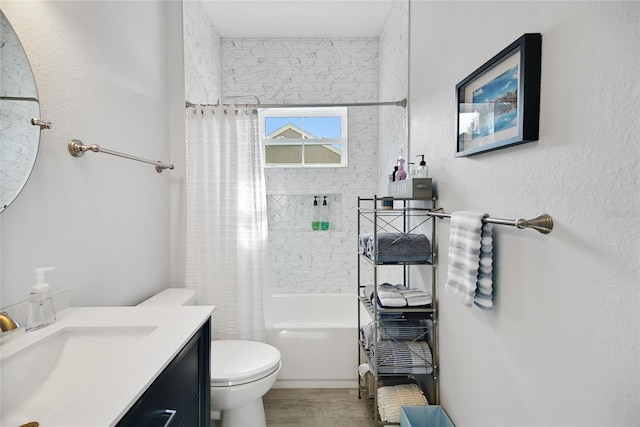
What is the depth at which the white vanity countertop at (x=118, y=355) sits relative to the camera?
629 mm

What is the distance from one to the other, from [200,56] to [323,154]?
4.34 feet

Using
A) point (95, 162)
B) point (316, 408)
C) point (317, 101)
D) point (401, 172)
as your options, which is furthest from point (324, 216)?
point (95, 162)

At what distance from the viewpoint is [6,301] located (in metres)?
1.03

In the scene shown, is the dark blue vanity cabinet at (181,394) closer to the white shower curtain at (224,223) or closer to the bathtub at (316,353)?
the white shower curtain at (224,223)

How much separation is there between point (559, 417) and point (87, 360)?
135 centimetres

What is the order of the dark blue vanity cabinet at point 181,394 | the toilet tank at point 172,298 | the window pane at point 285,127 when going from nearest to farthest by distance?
the dark blue vanity cabinet at point 181,394, the toilet tank at point 172,298, the window pane at point 285,127

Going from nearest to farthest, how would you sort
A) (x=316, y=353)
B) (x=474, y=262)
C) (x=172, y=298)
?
(x=474, y=262), (x=172, y=298), (x=316, y=353)

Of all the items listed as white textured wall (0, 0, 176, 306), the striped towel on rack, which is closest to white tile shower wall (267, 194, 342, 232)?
white textured wall (0, 0, 176, 306)

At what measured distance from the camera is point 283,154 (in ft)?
10.7

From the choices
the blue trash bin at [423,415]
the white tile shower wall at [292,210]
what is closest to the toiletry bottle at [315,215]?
the white tile shower wall at [292,210]

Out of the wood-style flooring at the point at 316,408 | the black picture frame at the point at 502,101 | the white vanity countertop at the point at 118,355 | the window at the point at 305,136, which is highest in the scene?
the window at the point at 305,136

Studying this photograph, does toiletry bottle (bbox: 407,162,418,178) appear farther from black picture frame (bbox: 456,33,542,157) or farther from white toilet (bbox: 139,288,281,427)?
white toilet (bbox: 139,288,281,427)

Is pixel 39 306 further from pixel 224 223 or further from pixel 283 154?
pixel 283 154

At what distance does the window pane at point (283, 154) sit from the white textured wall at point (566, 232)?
2016 millimetres
